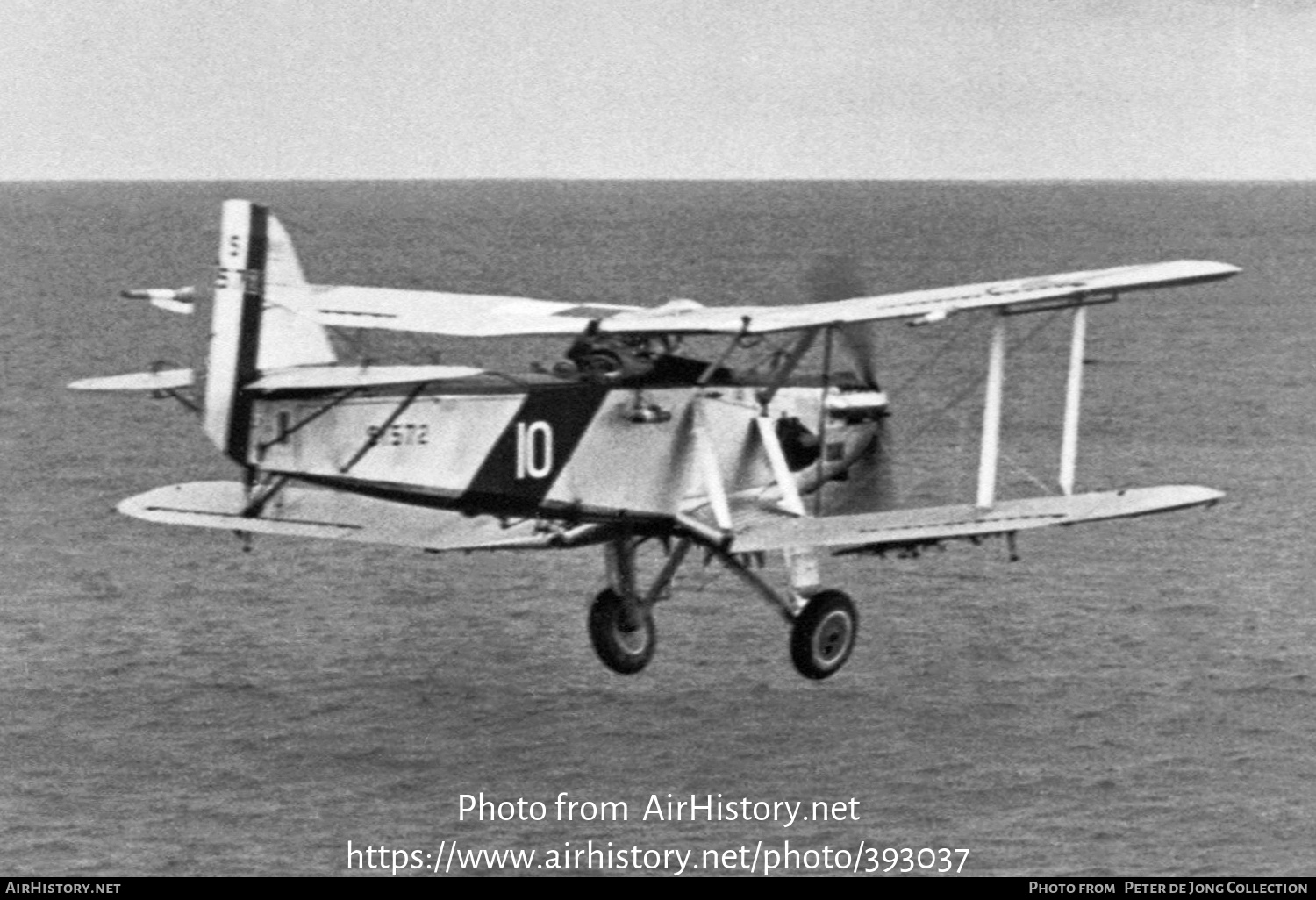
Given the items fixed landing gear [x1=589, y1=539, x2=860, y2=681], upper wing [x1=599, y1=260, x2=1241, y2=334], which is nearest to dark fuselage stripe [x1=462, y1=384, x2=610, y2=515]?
upper wing [x1=599, y1=260, x2=1241, y2=334]

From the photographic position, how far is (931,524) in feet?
92.3

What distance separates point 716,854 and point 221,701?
1049 cm

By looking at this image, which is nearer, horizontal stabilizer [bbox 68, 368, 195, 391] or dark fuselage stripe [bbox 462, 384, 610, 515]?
dark fuselage stripe [bbox 462, 384, 610, 515]

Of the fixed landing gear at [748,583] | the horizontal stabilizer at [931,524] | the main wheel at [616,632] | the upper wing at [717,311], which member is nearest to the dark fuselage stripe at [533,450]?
the upper wing at [717,311]

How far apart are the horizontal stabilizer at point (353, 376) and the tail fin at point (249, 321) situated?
29cm

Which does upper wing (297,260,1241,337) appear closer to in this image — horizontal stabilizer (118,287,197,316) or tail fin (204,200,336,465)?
tail fin (204,200,336,465)

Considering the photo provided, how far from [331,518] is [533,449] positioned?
110 inches

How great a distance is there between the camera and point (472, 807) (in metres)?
34.2

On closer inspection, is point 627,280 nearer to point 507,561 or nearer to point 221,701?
point 507,561

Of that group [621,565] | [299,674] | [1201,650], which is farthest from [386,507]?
[1201,650]

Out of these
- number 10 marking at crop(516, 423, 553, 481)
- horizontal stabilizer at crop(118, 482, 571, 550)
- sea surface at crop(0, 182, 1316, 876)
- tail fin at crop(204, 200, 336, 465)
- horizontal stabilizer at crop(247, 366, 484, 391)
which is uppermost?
tail fin at crop(204, 200, 336, 465)

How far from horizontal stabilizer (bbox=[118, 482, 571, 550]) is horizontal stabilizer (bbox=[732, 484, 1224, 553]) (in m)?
2.90

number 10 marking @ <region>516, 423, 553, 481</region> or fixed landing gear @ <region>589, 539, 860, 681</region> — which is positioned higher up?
number 10 marking @ <region>516, 423, 553, 481</region>

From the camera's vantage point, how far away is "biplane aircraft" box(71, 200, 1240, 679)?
88.5 ft
